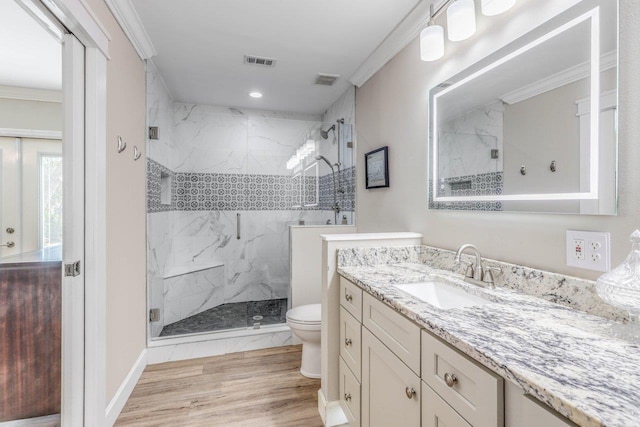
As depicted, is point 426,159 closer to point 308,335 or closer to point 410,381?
point 410,381

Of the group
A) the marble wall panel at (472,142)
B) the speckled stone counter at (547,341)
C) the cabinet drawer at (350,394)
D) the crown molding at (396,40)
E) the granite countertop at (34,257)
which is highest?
the crown molding at (396,40)

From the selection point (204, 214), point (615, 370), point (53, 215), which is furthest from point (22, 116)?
point (615, 370)

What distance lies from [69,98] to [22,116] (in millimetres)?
921

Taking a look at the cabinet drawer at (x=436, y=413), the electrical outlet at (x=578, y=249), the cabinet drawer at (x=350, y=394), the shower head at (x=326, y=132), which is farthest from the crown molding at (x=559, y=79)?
the shower head at (x=326, y=132)

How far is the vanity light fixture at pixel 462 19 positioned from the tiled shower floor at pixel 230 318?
8.20 ft

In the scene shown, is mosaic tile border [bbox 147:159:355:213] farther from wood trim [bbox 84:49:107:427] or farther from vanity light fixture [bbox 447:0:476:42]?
vanity light fixture [bbox 447:0:476:42]

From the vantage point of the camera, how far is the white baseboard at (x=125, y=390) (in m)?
1.71

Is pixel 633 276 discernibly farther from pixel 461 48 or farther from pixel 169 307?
pixel 169 307

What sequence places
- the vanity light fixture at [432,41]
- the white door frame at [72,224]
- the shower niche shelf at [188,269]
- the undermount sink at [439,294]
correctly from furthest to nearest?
1. the shower niche shelf at [188,269]
2. the vanity light fixture at [432,41]
3. the white door frame at [72,224]
4. the undermount sink at [439,294]

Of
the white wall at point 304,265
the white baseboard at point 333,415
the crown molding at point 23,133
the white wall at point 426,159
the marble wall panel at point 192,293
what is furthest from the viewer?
the marble wall panel at point 192,293

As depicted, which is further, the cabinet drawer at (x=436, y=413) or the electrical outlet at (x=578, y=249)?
the electrical outlet at (x=578, y=249)

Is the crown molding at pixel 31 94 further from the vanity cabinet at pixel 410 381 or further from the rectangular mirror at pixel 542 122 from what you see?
the rectangular mirror at pixel 542 122

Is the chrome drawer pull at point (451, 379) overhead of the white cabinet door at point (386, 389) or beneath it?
overhead

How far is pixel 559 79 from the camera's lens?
3.64ft
